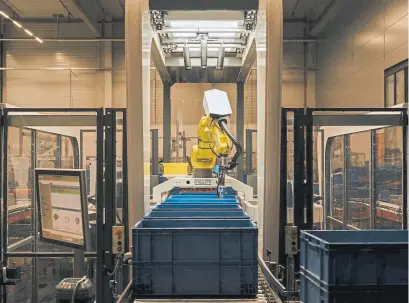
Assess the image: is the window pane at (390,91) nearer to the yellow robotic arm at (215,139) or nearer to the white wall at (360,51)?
the white wall at (360,51)

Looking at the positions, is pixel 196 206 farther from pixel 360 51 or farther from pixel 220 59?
pixel 360 51

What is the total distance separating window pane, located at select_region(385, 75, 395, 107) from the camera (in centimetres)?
725

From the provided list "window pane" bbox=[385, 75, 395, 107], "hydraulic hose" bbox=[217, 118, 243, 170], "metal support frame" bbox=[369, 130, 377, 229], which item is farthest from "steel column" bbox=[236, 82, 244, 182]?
"window pane" bbox=[385, 75, 395, 107]

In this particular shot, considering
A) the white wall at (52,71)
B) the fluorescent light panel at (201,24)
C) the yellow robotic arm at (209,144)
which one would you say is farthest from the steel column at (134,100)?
the white wall at (52,71)

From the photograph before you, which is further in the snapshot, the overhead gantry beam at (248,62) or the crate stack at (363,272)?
the overhead gantry beam at (248,62)

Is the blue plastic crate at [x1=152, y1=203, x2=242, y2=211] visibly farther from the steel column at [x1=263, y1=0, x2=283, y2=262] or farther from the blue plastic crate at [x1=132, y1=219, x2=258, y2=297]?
the blue plastic crate at [x1=132, y1=219, x2=258, y2=297]

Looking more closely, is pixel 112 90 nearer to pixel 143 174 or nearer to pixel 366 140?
pixel 366 140

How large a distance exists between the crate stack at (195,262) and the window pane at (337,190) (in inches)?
128

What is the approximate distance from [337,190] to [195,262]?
398 centimetres

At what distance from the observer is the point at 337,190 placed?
579 cm

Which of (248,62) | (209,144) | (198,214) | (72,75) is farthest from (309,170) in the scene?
(72,75)

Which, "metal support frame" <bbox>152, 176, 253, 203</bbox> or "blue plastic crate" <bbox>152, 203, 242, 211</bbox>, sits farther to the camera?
"metal support frame" <bbox>152, 176, 253, 203</bbox>

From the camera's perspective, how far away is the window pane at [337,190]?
547 cm

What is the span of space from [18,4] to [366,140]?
7.68 meters
